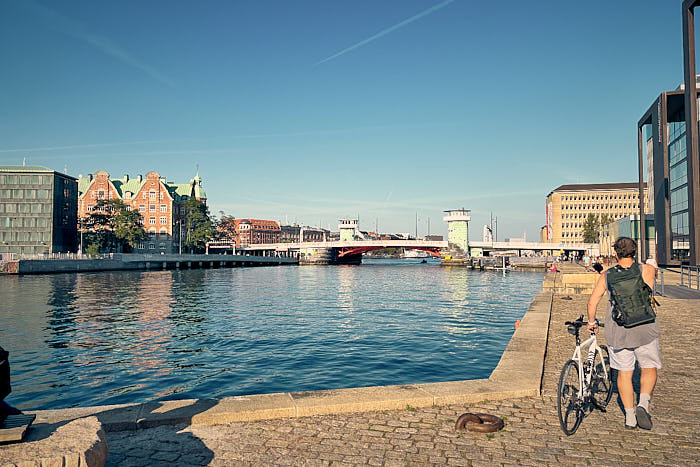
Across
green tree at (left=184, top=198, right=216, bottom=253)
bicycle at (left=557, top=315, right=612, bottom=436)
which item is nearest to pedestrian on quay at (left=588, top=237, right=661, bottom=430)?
bicycle at (left=557, top=315, right=612, bottom=436)

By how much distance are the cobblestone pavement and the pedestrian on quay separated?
0.30m

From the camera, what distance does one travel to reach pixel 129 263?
8500cm

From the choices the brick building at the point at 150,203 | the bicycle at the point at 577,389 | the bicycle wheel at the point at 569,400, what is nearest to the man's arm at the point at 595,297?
the bicycle at the point at 577,389

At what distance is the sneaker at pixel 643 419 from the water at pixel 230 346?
22.9ft

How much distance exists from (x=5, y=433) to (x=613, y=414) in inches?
279

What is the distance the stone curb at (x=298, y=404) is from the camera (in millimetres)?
6535

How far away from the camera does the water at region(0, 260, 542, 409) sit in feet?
42.2

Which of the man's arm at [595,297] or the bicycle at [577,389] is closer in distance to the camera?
the bicycle at [577,389]

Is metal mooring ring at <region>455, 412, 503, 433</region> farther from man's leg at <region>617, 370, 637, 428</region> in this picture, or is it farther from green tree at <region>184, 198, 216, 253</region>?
green tree at <region>184, 198, 216, 253</region>

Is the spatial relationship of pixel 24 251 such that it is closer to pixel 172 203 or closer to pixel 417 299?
pixel 172 203

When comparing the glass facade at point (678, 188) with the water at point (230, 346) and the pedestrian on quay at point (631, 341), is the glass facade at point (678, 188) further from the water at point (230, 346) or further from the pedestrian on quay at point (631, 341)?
the pedestrian on quay at point (631, 341)

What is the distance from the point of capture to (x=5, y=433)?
396 cm

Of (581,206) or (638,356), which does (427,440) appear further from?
(581,206)

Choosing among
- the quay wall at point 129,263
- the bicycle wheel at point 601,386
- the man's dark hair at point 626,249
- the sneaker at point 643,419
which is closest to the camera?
the sneaker at point 643,419
